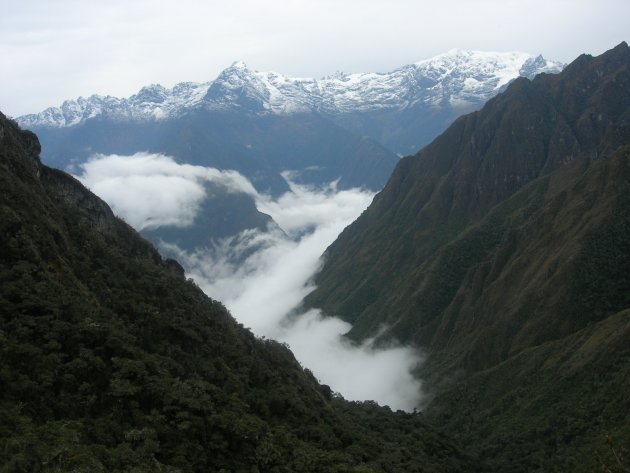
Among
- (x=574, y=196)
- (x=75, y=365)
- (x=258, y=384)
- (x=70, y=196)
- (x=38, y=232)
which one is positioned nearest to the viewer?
(x=75, y=365)

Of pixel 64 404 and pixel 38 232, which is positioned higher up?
pixel 38 232

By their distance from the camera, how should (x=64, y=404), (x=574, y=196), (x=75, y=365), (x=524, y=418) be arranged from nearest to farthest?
(x=64, y=404)
(x=75, y=365)
(x=524, y=418)
(x=574, y=196)

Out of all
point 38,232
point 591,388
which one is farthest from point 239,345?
point 591,388

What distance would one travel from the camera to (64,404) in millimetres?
43375

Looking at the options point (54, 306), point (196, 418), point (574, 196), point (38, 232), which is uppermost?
point (574, 196)

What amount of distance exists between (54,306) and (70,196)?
31.3m

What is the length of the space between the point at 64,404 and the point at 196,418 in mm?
9334

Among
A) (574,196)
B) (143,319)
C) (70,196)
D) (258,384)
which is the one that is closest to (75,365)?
(143,319)

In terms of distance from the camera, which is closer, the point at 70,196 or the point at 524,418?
the point at 70,196

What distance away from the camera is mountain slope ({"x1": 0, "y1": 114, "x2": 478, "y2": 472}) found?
41.9 meters

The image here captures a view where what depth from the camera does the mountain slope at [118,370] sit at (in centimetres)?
4194

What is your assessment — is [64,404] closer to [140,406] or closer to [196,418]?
[140,406]

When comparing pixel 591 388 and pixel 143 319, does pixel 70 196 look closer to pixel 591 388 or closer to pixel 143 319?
pixel 143 319

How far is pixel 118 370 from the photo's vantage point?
4916cm
